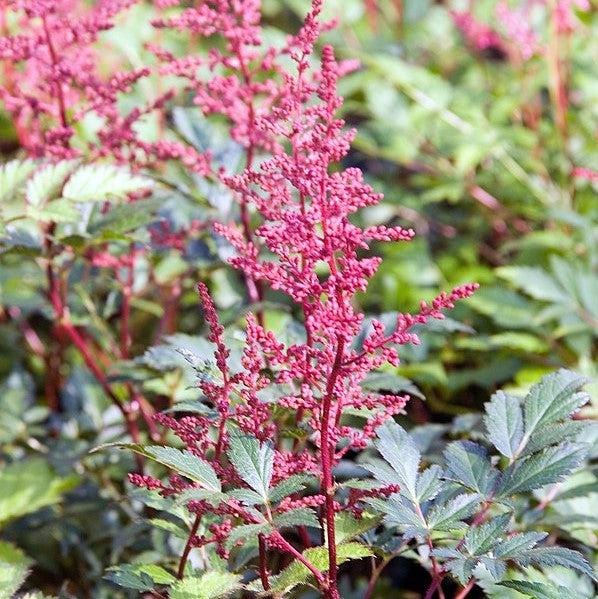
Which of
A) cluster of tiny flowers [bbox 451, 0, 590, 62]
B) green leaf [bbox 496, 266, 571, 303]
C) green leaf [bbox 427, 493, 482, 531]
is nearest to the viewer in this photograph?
green leaf [bbox 427, 493, 482, 531]

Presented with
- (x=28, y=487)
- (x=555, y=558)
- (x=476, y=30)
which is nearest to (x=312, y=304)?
(x=555, y=558)

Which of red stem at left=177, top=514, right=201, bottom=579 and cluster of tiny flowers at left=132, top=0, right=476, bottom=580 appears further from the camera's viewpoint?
red stem at left=177, top=514, right=201, bottom=579

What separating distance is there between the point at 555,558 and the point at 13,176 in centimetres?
102

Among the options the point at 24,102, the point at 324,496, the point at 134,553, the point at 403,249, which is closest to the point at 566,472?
the point at 324,496

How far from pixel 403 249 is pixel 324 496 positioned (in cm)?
153

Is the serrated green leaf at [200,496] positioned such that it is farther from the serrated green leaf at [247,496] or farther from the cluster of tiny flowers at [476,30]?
the cluster of tiny flowers at [476,30]

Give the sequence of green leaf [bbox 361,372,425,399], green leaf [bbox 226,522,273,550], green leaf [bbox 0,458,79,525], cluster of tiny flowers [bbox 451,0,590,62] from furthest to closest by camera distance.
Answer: cluster of tiny flowers [bbox 451,0,590,62] → green leaf [bbox 0,458,79,525] → green leaf [bbox 361,372,425,399] → green leaf [bbox 226,522,273,550]

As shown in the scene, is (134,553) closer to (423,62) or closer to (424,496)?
(424,496)

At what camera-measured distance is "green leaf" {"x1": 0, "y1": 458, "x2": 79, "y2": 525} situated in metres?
1.76

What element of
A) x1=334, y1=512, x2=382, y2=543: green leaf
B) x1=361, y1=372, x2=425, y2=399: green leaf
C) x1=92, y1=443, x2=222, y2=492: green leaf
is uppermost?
x1=92, y1=443, x2=222, y2=492: green leaf

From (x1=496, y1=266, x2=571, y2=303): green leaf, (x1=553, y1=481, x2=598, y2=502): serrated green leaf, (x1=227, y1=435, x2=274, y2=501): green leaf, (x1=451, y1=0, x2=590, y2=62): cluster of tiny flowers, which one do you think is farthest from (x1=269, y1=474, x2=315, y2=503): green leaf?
(x1=451, y1=0, x2=590, y2=62): cluster of tiny flowers

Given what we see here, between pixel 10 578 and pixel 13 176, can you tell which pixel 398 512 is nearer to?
pixel 10 578

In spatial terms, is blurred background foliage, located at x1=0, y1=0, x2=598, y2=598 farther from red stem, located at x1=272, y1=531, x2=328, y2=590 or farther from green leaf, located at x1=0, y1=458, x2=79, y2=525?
red stem, located at x1=272, y1=531, x2=328, y2=590

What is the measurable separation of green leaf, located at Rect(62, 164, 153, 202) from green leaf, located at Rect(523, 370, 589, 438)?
2.39 ft
